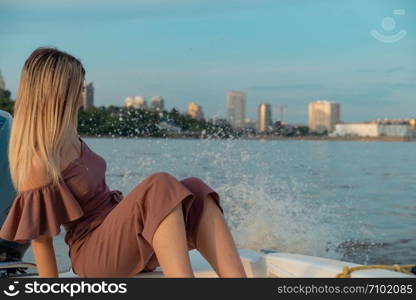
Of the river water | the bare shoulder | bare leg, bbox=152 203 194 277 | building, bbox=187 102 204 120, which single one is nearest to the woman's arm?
the bare shoulder

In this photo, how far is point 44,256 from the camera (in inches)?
65.3

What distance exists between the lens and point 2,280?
167 cm

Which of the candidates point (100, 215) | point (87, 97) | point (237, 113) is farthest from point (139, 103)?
point (100, 215)

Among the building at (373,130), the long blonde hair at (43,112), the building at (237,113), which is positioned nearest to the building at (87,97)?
the long blonde hair at (43,112)

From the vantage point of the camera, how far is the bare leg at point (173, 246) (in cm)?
155

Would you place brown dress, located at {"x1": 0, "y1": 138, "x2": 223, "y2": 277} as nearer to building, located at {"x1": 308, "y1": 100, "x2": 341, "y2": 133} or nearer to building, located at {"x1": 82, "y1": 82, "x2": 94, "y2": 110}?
building, located at {"x1": 82, "y1": 82, "x2": 94, "y2": 110}

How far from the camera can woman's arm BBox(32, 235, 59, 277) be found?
1653 mm

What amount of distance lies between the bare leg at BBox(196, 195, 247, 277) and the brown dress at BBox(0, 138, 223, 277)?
0.07 feet

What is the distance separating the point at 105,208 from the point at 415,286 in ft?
2.75

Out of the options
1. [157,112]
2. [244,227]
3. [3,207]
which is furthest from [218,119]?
[3,207]

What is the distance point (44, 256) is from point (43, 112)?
37cm

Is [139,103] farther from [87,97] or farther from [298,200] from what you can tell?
[87,97]

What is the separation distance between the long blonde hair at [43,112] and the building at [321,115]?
22.2 meters

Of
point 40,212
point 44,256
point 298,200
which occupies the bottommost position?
point 298,200
